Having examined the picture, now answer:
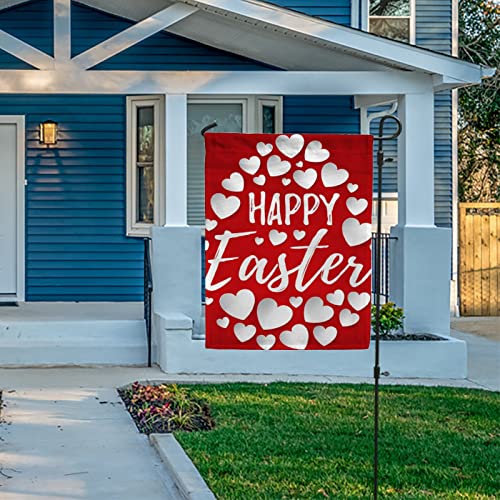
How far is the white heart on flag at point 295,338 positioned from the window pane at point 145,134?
745 centimetres

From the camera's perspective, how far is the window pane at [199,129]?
43.1ft

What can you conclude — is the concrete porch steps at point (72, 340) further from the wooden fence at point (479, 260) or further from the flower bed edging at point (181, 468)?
the wooden fence at point (479, 260)

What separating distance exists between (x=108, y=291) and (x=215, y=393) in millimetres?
4591

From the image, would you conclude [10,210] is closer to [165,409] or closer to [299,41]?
[299,41]

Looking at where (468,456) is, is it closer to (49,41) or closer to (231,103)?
(231,103)

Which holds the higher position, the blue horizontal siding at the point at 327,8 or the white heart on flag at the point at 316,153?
the blue horizontal siding at the point at 327,8

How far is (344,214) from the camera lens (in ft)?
19.8

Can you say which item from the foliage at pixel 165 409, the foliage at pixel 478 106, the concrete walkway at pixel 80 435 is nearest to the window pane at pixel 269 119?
the concrete walkway at pixel 80 435

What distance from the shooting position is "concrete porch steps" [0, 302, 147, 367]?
10.7 m

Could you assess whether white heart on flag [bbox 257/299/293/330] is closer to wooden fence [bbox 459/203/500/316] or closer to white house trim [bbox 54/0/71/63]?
white house trim [bbox 54/0/71/63]

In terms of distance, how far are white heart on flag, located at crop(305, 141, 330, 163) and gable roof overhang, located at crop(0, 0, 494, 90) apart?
15.6ft

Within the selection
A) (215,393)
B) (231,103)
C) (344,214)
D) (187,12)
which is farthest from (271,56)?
(344,214)

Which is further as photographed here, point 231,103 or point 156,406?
point 231,103

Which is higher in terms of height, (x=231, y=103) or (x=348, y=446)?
(x=231, y=103)
